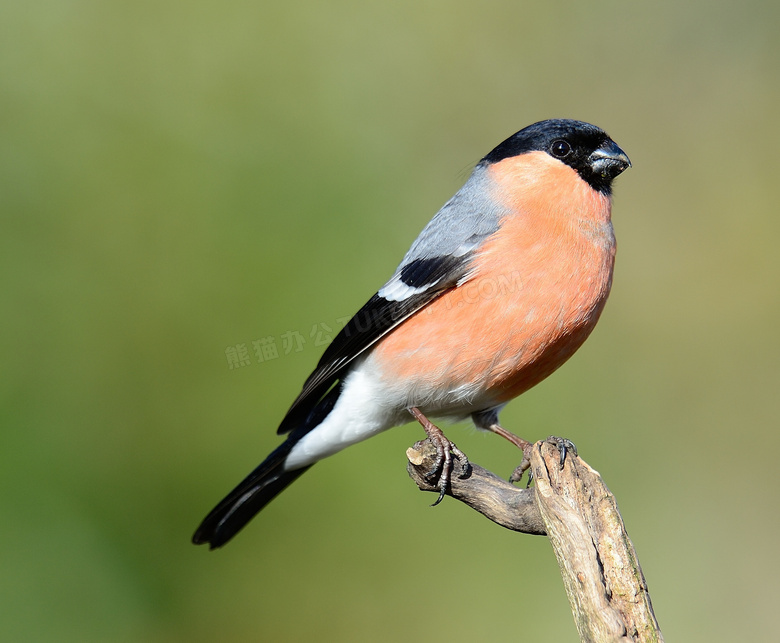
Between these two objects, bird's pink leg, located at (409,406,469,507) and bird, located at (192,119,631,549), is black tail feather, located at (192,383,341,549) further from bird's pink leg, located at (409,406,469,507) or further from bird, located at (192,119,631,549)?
bird's pink leg, located at (409,406,469,507)

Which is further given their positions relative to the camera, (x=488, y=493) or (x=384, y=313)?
(x=384, y=313)

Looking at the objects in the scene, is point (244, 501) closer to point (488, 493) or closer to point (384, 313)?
point (384, 313)

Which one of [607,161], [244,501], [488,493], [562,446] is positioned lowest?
[244,501]

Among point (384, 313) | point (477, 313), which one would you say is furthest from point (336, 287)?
point (477, 313)

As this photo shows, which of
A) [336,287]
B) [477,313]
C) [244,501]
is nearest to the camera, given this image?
[477,313]

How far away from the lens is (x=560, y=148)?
3416 mm

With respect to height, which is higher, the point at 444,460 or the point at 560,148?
the point at 560,148

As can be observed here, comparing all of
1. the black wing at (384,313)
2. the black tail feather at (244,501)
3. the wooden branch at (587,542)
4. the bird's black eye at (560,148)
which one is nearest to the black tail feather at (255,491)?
the black tail feather at (244,501)

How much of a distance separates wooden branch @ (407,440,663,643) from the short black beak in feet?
4.71

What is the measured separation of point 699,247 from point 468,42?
231 centimetres

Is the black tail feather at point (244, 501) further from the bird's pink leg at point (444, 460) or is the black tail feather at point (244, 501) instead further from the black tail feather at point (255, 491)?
the bird's pink leg at point (444, 460)

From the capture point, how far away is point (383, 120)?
5.25 meters

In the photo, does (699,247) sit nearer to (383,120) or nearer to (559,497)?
(383,120)

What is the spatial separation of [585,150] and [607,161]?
115 mm
